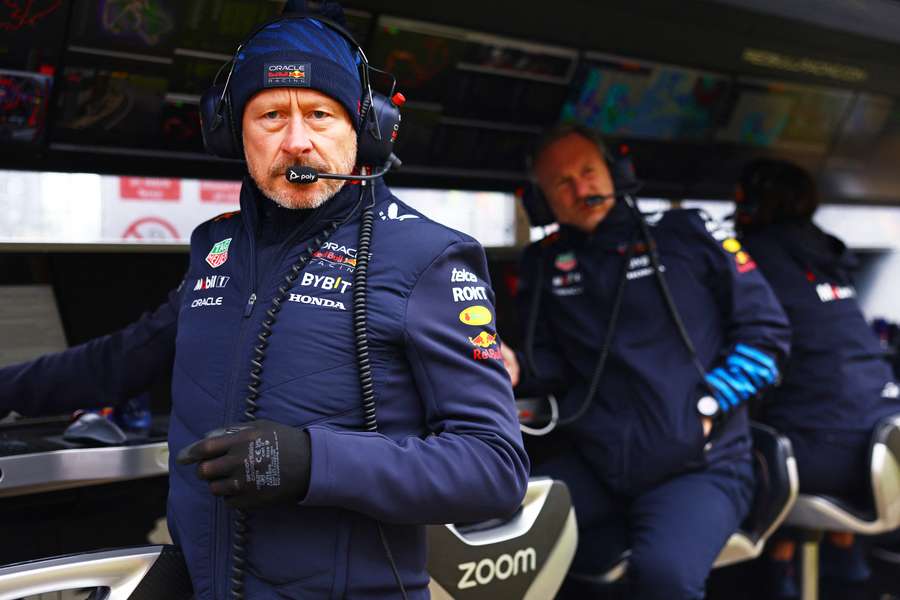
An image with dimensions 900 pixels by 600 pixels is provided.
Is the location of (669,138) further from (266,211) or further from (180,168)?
(266,211)

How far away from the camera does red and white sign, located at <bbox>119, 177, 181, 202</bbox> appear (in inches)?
108

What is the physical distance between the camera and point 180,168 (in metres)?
2.83

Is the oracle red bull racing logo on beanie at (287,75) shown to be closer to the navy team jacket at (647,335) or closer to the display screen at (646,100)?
the navy team jacket at (647,335)

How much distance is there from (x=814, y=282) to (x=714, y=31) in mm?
966

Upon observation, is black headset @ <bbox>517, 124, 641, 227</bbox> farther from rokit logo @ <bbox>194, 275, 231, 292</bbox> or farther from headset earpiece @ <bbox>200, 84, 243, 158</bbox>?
rokit logo @ <bbox>194, 275, 231, 292</bbox>

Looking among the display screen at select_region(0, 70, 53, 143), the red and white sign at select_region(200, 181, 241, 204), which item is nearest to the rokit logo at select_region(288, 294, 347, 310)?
the display screen at select_region(0, 70, 53, 143)

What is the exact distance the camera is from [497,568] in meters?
2.03

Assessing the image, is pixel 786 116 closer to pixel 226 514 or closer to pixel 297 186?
pixel 297 186

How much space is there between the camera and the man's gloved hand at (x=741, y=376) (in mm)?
2615

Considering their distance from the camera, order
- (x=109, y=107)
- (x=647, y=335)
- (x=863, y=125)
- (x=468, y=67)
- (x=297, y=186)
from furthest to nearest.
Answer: (x=863, y=125)
(x=468, y=67)
(x=647, y=335)
(x=109, y=107)
(x=297, y=186)

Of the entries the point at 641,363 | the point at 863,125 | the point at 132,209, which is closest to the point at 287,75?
the point at 132,209

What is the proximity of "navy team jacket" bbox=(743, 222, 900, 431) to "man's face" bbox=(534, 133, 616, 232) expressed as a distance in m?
0.86

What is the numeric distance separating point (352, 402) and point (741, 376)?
156 cm

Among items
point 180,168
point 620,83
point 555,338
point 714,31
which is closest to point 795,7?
point 714,31
